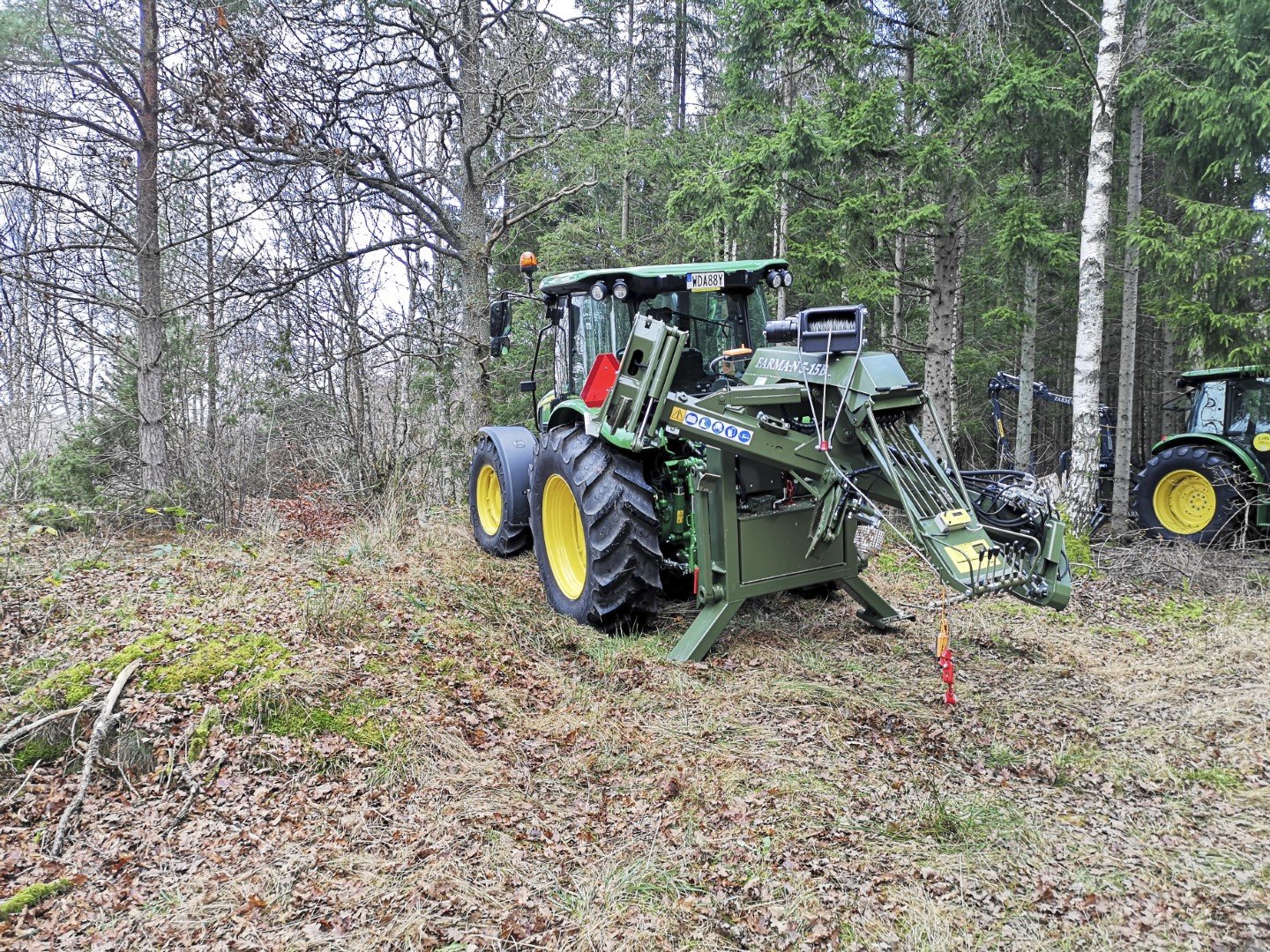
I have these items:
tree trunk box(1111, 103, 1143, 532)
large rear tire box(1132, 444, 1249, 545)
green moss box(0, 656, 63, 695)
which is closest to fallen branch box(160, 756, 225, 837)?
green moss box(0, 656, 63, 695)

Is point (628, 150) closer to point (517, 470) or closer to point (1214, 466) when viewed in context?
point (517, 470)

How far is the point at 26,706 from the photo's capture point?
11.2ft

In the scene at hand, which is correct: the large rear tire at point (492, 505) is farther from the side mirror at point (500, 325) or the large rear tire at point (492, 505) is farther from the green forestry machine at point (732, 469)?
the side mirror at point (500, 325)

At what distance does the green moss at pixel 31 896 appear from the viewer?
254 centimetres

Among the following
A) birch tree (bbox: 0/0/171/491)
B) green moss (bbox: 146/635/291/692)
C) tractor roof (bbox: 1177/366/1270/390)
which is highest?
birch tree (bbox: 0/0/171/491)

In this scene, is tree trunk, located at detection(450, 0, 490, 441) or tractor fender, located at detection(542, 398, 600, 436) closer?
tractor fender, located at detection(542, 398, 600, 436)

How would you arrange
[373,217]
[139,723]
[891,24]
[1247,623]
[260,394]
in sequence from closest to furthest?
[139,723] < [1247,623] < [373,217] < [260,394] < [891,24]

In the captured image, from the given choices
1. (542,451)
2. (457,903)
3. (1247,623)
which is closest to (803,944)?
(457,903)

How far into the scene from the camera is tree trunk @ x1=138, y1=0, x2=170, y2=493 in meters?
7.67

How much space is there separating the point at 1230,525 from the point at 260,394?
1124 cm

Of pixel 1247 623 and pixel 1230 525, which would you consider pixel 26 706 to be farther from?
pixel 1230 525

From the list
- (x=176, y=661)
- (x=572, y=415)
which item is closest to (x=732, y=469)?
(x=572, y=415)

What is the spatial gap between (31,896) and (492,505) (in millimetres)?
5341

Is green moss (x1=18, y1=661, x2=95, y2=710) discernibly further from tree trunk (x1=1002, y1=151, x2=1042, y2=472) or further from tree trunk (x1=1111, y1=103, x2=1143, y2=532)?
tree trunk (x1=1002, y1=151, x2=1042, y2=472)
